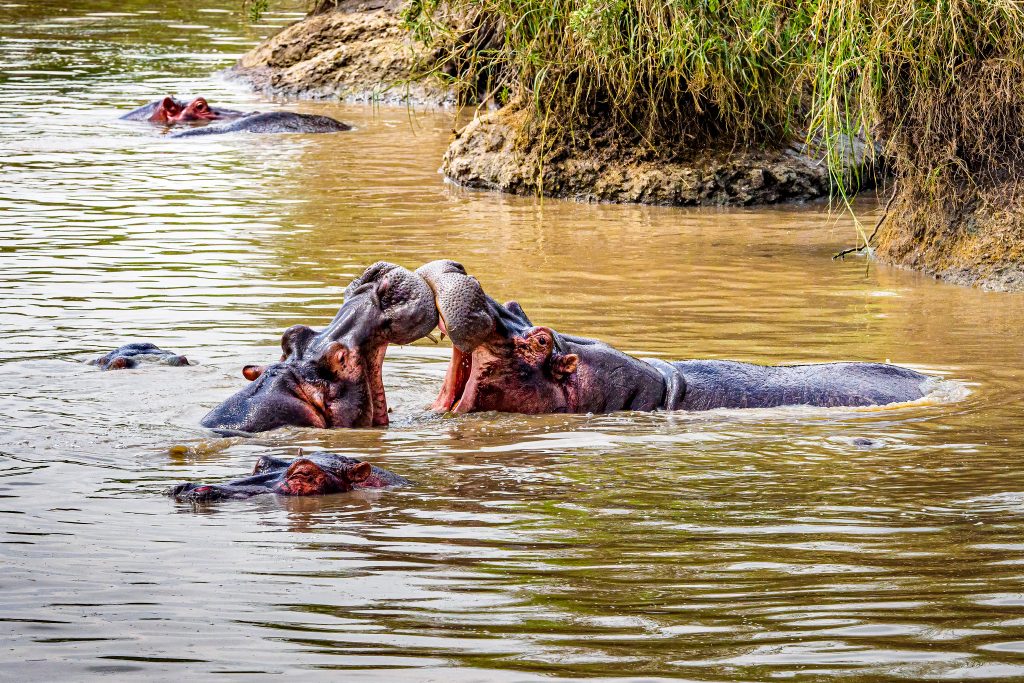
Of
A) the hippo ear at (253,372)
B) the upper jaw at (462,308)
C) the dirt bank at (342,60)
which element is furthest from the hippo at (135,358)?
the dirt bank at (342,60)

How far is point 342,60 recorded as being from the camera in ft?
65.2

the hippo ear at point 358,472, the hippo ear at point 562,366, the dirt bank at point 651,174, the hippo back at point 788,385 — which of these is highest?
the dirt bank at point 651,174

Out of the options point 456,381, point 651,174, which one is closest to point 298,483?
point 456,381

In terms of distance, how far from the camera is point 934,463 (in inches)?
196

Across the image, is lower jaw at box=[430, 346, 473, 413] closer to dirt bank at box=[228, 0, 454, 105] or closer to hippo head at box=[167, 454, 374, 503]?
hippo head at box=[167, 454, 374, 503]

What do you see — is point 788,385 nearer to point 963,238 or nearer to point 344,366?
point 344,366

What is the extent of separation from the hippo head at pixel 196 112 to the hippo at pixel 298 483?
11694 mm

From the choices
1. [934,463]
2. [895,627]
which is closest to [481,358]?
[934,463]

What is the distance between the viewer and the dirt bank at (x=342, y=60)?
19.3 metres

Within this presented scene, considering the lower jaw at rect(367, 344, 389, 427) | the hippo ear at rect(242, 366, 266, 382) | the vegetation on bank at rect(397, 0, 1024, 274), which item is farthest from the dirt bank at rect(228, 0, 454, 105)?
the lower jaw at rect(367, 344, 389, 427)

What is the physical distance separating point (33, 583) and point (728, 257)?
21.8 feet

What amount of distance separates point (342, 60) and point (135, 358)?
539 inches

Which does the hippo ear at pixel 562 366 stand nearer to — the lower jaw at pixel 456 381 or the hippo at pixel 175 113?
the lower jaw at pixel 456 381

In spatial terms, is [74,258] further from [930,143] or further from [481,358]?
[930,143]
